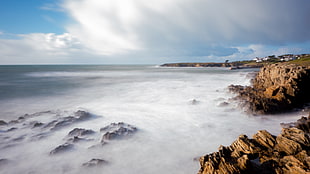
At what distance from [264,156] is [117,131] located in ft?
21.8

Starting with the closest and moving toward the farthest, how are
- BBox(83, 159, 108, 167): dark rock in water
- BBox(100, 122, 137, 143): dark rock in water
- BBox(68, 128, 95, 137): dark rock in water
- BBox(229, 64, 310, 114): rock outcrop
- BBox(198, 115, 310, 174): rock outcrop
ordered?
1. BBox(198, 115, 310, 174): rock outcrop
2. BBox(83, 159, 108, 167): dark rock in water
3. BBox(100, 122, 137, 143): dark rock in water
4. BBox(68, 128, 95, 137): dark rock in water
5. BBox(229, 64, 310, 114): rock outcrop

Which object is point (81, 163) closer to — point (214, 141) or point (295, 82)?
point (214, 141)

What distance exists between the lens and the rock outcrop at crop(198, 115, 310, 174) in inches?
180

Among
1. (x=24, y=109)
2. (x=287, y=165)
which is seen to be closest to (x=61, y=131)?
(x=24, y=109)

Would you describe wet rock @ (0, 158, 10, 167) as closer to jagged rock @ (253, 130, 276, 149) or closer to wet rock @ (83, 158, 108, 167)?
wet rock @ (83, 158, 108, 167)

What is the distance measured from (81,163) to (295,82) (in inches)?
615

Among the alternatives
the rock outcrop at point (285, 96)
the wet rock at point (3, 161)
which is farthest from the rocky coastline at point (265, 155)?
the wet rock at point (3, 161)

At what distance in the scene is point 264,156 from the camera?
5414mm

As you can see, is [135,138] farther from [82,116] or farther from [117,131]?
[82,116]

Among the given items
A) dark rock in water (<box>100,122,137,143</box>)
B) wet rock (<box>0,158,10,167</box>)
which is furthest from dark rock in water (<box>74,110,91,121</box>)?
wet rock (<box>0,158,10,167</box>)

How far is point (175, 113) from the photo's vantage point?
12.5 meters

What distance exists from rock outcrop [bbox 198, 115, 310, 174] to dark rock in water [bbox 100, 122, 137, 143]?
4713 mm

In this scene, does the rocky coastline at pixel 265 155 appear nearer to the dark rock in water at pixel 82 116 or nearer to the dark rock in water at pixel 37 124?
the dark rock in water at pixel 82 116

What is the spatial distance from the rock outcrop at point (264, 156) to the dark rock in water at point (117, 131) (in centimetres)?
471
